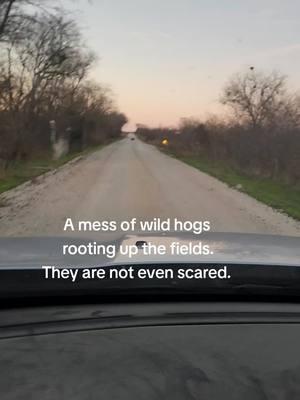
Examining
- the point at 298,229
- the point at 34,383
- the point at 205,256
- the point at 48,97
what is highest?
the point at 48,97

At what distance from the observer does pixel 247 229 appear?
9.97 m

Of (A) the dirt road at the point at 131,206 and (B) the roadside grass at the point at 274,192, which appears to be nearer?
(A) the dirt road at the point at 131,206

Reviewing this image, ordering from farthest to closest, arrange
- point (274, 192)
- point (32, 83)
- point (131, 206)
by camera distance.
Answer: point (32, 83)
point (274, 192)
point (131, 206)

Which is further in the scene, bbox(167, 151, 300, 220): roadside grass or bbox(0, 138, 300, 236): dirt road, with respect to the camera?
bbox(167, 151, 300, 220): roadside grass

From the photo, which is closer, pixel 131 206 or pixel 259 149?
pixel 131 206

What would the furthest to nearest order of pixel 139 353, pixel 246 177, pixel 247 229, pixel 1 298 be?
pixel 246 177
pixel 247 229
pixel 1 298
pixel 139 353

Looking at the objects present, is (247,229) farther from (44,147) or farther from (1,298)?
(44,147)

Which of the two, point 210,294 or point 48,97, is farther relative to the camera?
point 48,97

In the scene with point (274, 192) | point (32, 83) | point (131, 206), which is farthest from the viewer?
point (32, 83)

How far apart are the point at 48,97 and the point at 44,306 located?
3969cm

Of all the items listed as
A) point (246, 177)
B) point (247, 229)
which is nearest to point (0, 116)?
point (246, 177)

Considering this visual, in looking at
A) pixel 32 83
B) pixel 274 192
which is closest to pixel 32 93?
pixel 32 83

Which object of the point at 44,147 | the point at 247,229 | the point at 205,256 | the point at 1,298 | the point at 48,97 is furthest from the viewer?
the point at 44,147

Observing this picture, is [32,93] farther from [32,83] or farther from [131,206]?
[131,206]
